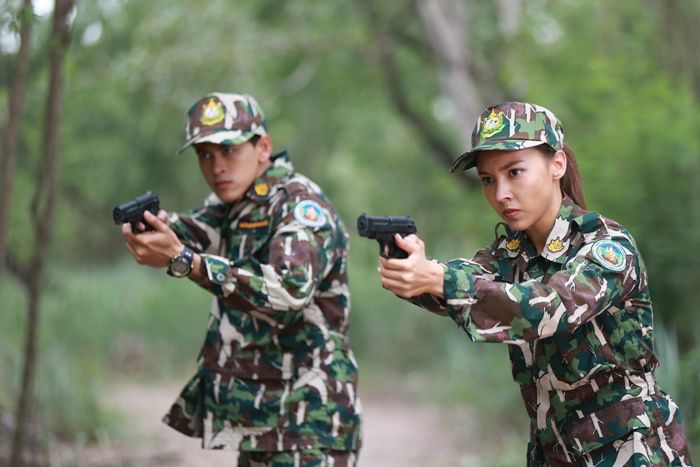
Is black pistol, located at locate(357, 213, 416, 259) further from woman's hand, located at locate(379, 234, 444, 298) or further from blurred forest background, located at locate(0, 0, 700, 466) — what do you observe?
blurred forest background, located at locate(0, 0, 700, 466)

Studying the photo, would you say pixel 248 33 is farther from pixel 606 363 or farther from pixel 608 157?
pixel 606 363

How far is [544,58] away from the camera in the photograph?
1101 cm

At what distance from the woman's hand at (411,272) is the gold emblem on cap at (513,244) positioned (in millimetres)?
537

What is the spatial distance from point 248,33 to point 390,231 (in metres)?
11.1

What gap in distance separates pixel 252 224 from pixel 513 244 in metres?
1.17

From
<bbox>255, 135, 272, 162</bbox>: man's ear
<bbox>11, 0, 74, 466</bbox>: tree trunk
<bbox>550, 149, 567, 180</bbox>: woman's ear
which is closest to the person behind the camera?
<bbox>550, 149, 567, 180</bbox>: woman's ear

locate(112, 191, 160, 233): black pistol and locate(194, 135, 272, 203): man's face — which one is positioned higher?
locate(194, 135, 272, 203): man's face

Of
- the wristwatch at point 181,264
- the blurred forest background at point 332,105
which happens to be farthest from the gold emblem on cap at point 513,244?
the blurred forest background at point 332,105

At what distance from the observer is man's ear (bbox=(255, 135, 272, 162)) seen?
3.89 meters

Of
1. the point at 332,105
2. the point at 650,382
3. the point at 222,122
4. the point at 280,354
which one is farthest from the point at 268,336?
the point at 332,105

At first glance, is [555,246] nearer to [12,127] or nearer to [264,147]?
[264,147]

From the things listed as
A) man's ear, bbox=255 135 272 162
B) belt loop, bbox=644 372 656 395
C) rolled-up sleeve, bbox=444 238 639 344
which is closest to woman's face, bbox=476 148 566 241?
rolled-up sleeve, bbox=444 238 639 344

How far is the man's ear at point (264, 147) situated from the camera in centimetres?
389

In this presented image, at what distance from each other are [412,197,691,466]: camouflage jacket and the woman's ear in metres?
0.09
